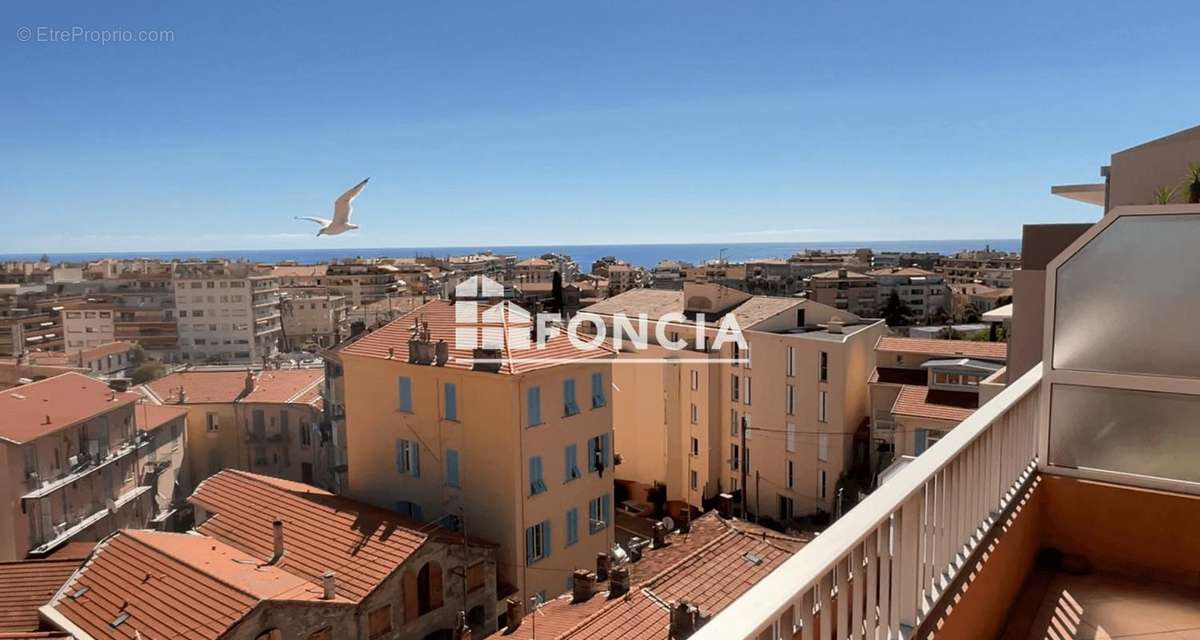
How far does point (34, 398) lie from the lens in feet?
70.9

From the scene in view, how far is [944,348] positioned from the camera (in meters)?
24.9

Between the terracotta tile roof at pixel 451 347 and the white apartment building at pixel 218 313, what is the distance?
1811 inches

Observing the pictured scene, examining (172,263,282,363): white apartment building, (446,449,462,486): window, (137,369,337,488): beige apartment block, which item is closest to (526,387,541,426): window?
(446,449,462,486): window

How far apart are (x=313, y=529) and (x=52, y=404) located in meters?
14.2

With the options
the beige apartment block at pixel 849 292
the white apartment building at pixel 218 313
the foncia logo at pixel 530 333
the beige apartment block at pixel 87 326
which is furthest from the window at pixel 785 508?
the beige apartment block at pixel 87 326

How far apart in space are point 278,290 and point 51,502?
4720 centimetres

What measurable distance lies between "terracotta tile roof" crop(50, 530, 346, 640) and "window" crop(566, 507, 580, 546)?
202 inches

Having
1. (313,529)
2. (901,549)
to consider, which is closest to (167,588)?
(313,529)

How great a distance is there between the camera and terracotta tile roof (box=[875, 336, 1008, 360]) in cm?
2420

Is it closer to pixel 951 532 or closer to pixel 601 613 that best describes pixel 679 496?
pixel 601 613

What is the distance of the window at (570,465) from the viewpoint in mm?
14680

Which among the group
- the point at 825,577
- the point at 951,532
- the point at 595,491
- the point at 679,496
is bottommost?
the point at 679,496

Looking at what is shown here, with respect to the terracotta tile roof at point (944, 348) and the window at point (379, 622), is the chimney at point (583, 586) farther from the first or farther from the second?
the terracotta tile roof at point (944, 348)

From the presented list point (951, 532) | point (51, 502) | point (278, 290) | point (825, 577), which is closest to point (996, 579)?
point (951, 532)
